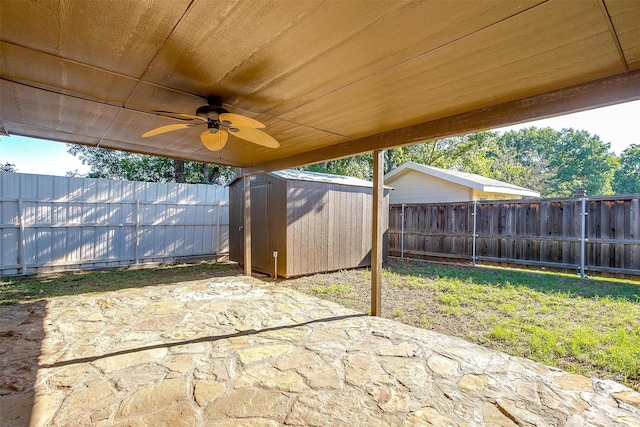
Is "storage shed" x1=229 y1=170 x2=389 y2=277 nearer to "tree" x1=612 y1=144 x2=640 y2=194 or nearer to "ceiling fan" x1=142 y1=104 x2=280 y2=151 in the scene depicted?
"ceiling fan" x1=142 y1=104 x2=280 y2=151

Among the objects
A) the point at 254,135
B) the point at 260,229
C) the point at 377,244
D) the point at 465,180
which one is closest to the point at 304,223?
the point at 260,229

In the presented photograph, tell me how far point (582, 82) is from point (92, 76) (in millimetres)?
3517

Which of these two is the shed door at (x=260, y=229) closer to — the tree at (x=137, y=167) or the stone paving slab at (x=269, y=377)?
the stone paving slab at (x=269, y=377)

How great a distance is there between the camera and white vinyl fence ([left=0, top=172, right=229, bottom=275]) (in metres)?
5.71

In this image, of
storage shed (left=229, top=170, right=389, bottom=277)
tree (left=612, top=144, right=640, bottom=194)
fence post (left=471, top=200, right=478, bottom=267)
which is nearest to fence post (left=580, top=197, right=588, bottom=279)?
fence post (left=471, top=200, right=478, bottom=267)

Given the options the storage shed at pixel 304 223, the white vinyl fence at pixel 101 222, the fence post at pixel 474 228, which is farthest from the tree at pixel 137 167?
the fence post at pixel 474 228

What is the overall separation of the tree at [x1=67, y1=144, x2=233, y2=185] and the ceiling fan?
1092 cm

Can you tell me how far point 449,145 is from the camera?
15.3 metres

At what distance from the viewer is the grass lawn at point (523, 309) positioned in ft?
9.16

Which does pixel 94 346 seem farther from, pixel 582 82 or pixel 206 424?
pixel 582 82

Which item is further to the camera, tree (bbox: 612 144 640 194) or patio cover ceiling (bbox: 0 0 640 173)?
tree (bbox: 612 144 640 194)

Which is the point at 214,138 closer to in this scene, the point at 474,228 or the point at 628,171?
the point at 474,228

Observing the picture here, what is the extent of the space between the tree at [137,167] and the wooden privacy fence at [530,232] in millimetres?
8857

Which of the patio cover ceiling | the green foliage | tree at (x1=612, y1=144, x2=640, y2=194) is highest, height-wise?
tree at (x1=612, y1=144, x2=640, y2=194)
